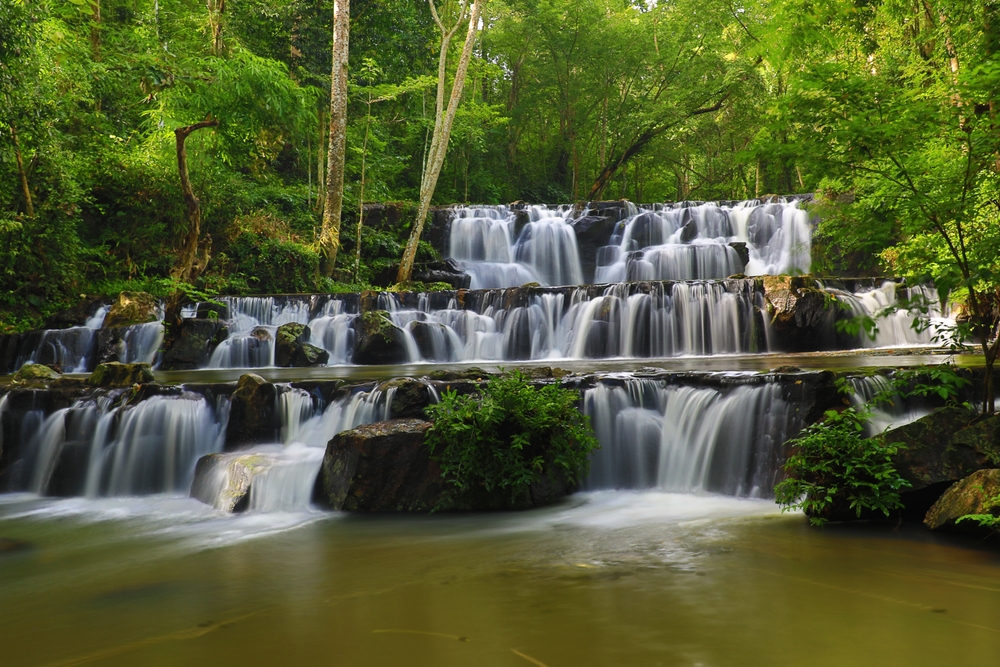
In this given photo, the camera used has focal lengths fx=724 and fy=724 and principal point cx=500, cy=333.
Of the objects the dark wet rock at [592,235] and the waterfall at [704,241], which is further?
the dark wet rock at [592,235]

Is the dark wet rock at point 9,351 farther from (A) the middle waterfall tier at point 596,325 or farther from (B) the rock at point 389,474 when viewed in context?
(B) the rock at point 389,474

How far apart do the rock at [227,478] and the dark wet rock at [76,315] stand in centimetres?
856

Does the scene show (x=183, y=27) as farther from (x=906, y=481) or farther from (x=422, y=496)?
(x=906, y=481)

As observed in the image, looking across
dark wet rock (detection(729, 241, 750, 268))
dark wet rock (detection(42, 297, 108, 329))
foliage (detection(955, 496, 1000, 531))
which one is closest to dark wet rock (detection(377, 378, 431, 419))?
foliage (detection(955, 496, 1000, 531))

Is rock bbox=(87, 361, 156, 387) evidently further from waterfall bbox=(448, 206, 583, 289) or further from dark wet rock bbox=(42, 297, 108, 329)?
waterfall bbox=(448, 206, 583, 289)

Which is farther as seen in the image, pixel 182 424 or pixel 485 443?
pixel 182 424

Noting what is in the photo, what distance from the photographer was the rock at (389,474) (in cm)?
675

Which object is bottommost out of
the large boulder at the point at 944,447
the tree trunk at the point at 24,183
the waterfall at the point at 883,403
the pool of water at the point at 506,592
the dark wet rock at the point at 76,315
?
the pool of water at the point at 506,592

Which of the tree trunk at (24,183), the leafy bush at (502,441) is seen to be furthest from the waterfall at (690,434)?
the tree trunk at (24,183)

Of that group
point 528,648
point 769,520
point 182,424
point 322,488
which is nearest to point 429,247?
point 182,424

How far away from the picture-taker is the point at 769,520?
5.94 meters

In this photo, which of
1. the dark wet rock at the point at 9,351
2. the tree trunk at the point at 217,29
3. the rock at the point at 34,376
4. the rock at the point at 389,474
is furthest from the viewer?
the tree trunk at the point at 217,29

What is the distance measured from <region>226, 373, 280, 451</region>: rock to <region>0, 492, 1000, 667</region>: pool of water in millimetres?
1753

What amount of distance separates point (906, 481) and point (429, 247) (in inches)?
667
